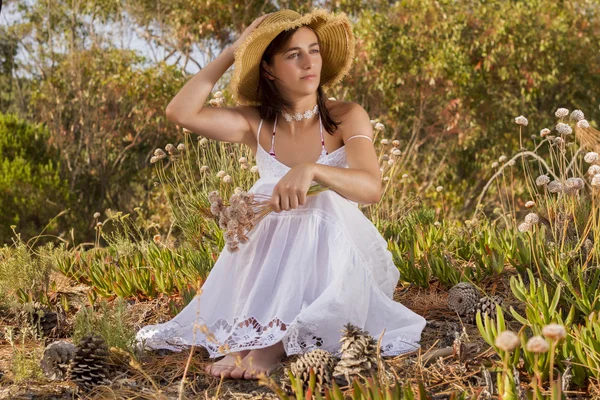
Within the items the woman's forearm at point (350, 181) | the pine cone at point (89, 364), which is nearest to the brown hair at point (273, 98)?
the woman's forearm at point (350, 181)

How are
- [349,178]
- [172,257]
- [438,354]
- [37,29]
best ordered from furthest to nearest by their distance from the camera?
[37,29] → [172,257] → [349,178] → [438,354]

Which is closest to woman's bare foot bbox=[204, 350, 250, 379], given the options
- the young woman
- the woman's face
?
the young woman

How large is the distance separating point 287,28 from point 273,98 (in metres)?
0.35

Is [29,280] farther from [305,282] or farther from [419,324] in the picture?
[419,324]

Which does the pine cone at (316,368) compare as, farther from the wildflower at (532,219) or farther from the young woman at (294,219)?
the wildflower at (532,219)

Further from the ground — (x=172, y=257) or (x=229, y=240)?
(x=229, y=240)

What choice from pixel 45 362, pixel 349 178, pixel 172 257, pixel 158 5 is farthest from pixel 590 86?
pixel 45 362

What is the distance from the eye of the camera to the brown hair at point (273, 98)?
9.71 feet

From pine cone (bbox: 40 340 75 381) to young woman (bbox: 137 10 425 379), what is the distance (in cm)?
33

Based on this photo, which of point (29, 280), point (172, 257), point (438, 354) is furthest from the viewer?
point (172, 257)

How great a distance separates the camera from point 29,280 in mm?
3787

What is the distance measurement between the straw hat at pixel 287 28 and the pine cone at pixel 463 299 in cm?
109

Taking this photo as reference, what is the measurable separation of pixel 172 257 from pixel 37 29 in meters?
10.8

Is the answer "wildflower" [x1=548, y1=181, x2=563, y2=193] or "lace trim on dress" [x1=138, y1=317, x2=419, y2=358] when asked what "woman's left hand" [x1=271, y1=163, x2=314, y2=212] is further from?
"wildflower" [x1=548, y1=181, x2=563, y2=193]
